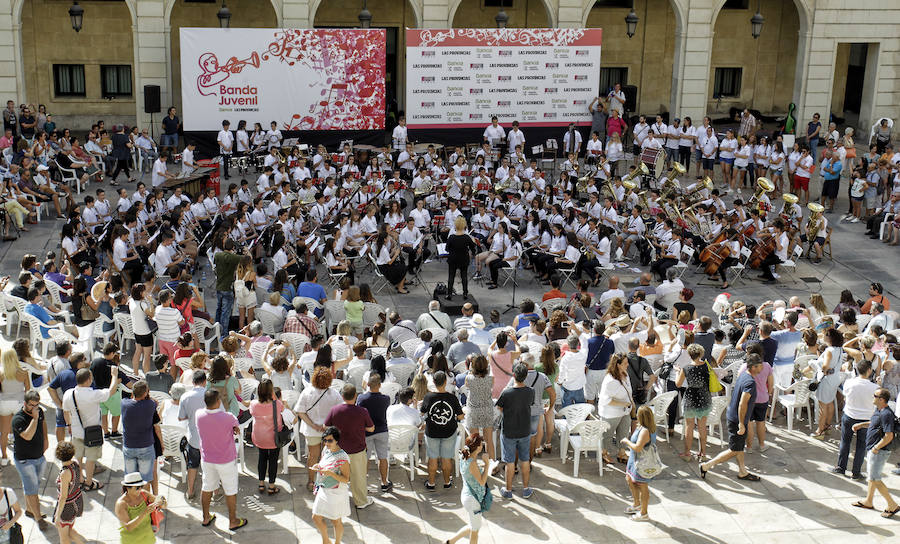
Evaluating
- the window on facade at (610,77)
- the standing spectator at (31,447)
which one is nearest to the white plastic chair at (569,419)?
the standing spectator at (31,447)

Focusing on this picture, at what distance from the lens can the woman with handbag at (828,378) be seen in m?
12.6

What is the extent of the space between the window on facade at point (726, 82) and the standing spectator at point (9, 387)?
2780cm

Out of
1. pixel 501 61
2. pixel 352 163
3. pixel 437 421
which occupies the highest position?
pixel 501 61

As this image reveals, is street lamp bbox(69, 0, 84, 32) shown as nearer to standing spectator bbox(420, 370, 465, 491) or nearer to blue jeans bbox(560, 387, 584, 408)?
blue jeans bbox(560, 387, 584, 408)

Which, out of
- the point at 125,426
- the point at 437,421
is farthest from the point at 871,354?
the point at 125,426

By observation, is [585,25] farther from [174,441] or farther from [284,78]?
[174,441]

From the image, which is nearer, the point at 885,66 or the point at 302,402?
the point at 302,402

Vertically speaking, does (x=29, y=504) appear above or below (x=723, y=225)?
below

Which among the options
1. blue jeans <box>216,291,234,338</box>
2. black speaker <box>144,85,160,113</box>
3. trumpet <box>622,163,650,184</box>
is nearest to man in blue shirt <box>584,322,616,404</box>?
blue jeans <box>216,291,234,338</box>

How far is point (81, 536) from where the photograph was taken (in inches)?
403

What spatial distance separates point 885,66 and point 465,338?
920 inches

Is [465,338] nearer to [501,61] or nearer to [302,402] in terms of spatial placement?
[302,402]

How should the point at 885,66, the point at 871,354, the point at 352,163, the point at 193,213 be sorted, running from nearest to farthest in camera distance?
the point at 871,354
the point at 193,213
the point at 352,163
the point at 885,66

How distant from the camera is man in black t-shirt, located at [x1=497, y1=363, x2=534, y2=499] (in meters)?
11.0
